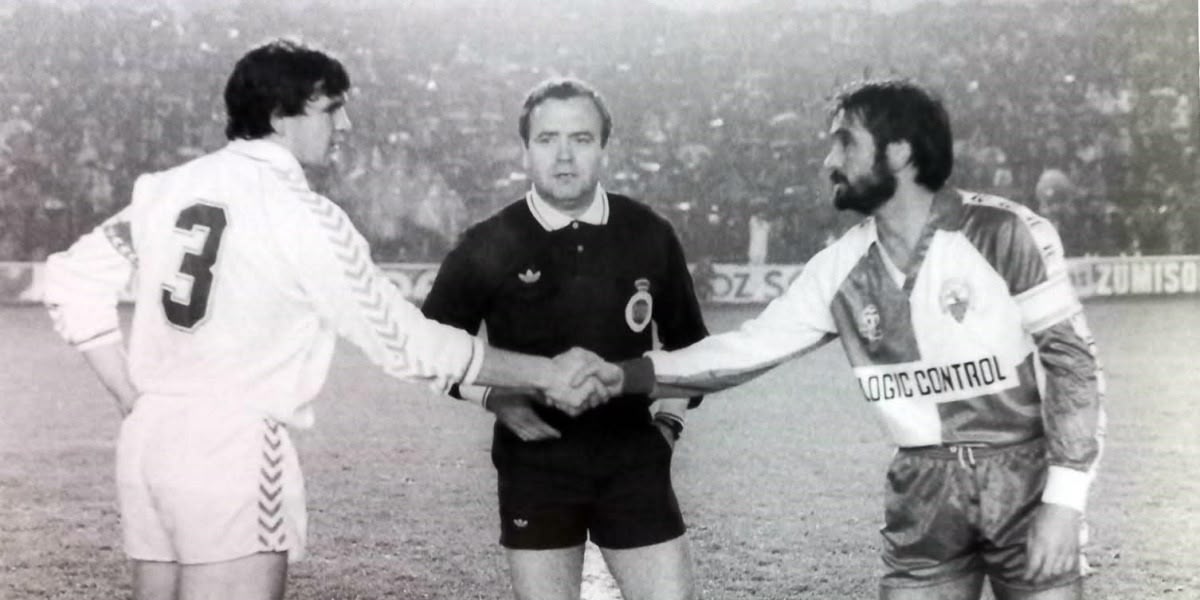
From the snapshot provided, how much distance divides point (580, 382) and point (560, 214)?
0.35 m

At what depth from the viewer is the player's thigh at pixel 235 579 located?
1.88 meters

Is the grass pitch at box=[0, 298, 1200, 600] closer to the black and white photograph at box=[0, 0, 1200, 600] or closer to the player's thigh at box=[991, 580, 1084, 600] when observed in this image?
the black and white photograph at box=[0, 0, 1200, 600]

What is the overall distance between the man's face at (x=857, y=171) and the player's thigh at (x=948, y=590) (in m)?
0.68

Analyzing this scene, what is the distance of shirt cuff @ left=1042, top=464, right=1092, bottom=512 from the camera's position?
194 centimetres

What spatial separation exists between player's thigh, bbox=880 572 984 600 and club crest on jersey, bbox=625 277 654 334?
0.71m

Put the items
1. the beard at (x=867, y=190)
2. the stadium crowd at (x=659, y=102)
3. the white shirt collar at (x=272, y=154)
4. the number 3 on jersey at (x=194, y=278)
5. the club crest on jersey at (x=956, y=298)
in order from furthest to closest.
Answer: the stadium crowd at (x=659, y=102), the beard at (x=867, y=190), the club crest on jersey at (x=956, y=298), the white shirt collar at (x=272, y=154), the number 3 on jersey at (x=194, y=278)

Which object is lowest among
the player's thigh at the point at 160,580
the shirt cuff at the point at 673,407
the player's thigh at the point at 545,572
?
the player's thigh at the point at 545,572

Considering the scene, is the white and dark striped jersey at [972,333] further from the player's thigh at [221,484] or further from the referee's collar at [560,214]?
the player's thigh at [221,484]

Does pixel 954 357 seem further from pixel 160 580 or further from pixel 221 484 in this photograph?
pixel 160 580

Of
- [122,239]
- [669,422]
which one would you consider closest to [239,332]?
[122,239]

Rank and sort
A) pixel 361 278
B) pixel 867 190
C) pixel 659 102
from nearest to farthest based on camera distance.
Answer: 1. pixel 361 278
2. pixel 867 190
3. pixel 659 102

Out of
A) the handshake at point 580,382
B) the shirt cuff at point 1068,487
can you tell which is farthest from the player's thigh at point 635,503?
the shirt cuff at point 1068,487

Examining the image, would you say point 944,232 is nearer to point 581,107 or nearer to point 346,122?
point 581,107

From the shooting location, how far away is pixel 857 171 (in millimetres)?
2219
